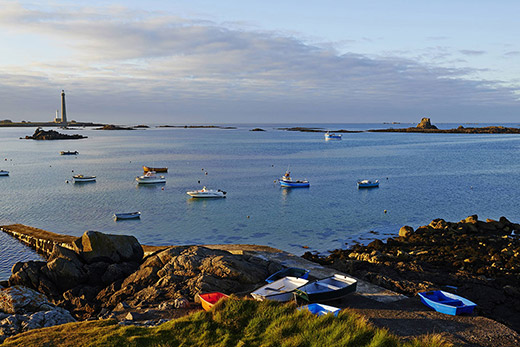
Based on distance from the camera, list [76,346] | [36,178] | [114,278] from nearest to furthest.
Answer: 1. [76,346]
2. [114,278]
3. [36,178]

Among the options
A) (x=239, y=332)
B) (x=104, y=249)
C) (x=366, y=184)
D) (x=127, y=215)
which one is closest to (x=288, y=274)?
(x=239, y=332)

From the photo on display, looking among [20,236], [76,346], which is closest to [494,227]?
[76,346]

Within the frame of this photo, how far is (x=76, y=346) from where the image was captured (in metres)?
10.3

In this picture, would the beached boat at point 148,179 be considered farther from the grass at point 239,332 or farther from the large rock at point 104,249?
the grass at point 239,332

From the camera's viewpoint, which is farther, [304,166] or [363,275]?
[304,166]

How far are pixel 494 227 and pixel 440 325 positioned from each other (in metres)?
22.5

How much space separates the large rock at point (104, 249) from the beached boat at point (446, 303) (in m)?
15.3

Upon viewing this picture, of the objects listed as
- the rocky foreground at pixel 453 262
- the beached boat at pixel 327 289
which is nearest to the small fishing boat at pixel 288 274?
the beached boat at pixel 327 289

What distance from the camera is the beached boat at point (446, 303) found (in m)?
14.2

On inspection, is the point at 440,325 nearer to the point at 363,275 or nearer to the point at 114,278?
the point at 363,275

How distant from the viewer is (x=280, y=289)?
50.9 feet

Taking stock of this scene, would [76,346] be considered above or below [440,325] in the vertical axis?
above

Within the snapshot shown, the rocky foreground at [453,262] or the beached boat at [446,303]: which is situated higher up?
the beached boat at [446,303]

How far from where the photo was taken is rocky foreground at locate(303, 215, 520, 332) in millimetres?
17078
